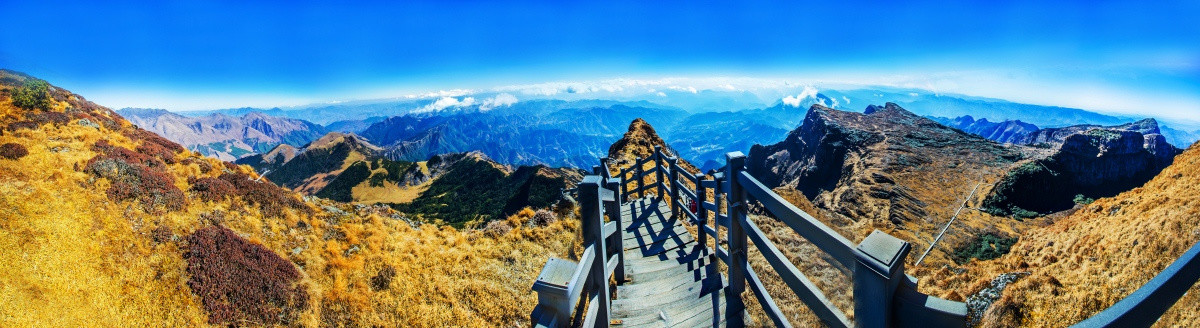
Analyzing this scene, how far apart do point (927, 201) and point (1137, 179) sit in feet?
195

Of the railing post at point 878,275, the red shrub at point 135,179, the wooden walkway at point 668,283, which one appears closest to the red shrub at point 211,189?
the red shrub at point 135,179

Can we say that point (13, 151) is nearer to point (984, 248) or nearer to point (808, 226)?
point (808, 226)

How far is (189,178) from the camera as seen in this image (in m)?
13.2

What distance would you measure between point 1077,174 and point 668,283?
8113cm

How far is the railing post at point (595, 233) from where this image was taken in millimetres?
3828

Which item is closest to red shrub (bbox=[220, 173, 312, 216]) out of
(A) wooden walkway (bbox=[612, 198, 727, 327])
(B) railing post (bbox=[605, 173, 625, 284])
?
(A) wooden walkway (bbox=[612, 198, 727, 327])

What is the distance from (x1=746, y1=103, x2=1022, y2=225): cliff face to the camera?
35219 mm

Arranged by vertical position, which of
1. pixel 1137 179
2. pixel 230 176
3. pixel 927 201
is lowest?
pixel 1137 179

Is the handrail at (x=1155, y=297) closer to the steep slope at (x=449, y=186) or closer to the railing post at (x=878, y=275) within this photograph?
the railing post at (x=878, y=275)

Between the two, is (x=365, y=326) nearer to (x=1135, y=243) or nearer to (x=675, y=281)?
(x=675, y=281)

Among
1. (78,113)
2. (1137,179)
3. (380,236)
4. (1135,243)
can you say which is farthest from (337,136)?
(1137,179)

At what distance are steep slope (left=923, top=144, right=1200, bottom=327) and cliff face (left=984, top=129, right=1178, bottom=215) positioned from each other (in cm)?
3244

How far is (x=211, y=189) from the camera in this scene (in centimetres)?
1273

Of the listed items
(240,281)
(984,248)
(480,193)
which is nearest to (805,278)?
(240,281)
